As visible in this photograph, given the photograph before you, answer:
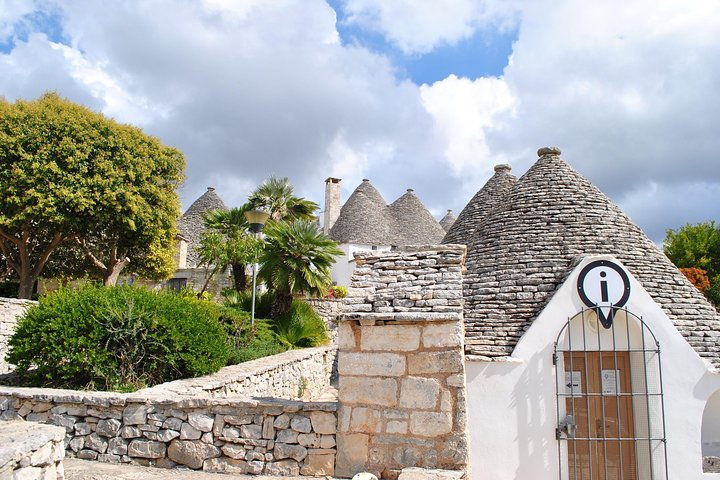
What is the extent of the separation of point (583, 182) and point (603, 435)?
432 cm

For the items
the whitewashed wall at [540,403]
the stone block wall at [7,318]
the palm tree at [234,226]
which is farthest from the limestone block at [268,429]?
the palm tree at [234,226]

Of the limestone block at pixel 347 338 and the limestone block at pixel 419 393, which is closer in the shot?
the limestone block at pixel 419 393

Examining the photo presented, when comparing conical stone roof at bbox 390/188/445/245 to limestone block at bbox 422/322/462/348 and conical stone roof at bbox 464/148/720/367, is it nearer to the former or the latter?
conical stone roof at bbox 464/148/720/367

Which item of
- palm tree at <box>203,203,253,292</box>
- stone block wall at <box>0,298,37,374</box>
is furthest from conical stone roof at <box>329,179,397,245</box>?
stone block wall at <box>0,298,37,374</box>

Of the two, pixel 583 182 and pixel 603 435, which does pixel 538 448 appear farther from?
pixel 583 182

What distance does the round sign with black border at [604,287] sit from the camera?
752cm

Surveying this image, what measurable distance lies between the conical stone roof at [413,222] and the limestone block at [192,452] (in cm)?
2510

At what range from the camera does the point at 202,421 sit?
492 cm

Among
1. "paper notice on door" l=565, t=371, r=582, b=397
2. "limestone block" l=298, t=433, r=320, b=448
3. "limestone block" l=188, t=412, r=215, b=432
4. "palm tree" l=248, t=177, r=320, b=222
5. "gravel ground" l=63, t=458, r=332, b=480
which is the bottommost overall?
"gravel ground" l=63, t=458, r=332, b=480

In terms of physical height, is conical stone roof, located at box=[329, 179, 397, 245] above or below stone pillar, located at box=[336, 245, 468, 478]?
above

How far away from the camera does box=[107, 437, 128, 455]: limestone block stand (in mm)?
5164

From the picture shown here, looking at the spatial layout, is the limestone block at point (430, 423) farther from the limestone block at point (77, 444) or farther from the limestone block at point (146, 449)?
the limestone block at point (77, 444)

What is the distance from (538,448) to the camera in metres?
7.29

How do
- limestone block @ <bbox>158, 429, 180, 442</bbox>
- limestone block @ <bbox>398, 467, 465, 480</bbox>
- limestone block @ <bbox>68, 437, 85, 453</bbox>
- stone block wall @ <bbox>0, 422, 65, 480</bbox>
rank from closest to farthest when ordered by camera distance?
stone block wall @ <bbox>0, 422, 65, 480</bbox>
limestone block @ <bbox>398, 467, 465, 480</bbox>
limestone block @ <bbox>158, 429, 180, 442</bbox>
limestone block @ <bbox>68, 437, 85, 453</bbox>
